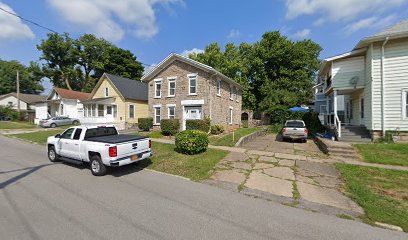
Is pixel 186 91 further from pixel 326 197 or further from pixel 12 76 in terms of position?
pixel 12 76

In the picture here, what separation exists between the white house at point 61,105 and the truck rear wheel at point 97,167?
28.0 metres

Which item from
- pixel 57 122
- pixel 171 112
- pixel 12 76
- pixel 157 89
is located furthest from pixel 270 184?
pixel 12 76

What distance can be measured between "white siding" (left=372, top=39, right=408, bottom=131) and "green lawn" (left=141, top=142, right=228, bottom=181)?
32.7 feet

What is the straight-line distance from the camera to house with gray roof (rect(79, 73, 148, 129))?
81.5 feet

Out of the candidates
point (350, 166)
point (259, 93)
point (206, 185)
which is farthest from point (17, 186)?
point (259, 93)

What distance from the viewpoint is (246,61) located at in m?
35.9

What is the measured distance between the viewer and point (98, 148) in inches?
266

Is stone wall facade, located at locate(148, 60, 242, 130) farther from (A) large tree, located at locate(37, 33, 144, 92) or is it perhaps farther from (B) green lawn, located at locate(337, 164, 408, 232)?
(A) large tree, located at locate(37, 33, 144, 92)

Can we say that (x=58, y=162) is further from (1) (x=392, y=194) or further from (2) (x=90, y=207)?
(1) (x=392, y=194)

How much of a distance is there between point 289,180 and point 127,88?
1001 inches

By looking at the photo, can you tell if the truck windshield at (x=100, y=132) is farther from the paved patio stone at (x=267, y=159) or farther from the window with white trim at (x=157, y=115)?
the window with white trim at (x=157, y=115)

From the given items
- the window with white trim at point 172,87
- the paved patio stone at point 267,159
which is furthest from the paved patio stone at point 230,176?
the window with white trim at point 172,87

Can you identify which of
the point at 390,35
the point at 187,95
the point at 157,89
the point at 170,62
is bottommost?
the point at 187,95

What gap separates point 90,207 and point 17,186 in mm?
3212
